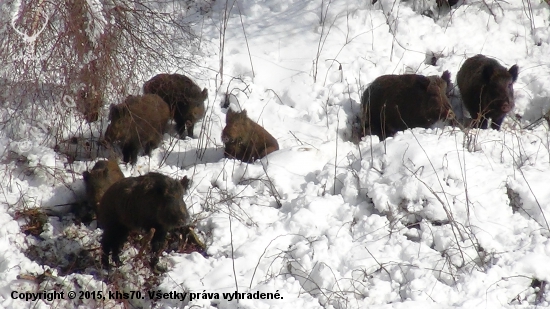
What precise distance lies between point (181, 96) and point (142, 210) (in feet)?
11.2

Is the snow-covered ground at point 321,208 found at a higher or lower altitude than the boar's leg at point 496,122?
lower

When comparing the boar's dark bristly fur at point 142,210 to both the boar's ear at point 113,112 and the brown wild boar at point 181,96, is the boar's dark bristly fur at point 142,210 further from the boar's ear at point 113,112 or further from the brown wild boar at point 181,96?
the brown wild boar at point 181,96

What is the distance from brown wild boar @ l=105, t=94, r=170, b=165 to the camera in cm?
871

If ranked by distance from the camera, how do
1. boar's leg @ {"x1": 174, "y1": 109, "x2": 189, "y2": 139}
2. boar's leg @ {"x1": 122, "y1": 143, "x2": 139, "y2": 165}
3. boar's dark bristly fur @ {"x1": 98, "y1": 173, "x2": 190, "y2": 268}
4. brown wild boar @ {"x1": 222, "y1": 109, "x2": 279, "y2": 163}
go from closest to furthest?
1. boar's dark bristly fur @ {"x1": 98, "y1": 173, "x2": 190, "y2": 268}
2. boar's leg @ {"x1": 122, "y1": 143, "x2": 139, "y2": 165}
3. brown wild boar @ {"x1": 222, "y1": 109, "x2": 279, "y2": 163}
4. boar's leg @ {"x1": 174, "y1": 109, "x2": 189, "y2": 139}

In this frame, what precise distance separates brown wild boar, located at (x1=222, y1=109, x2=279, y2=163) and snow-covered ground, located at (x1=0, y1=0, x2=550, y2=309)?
0.37 meters

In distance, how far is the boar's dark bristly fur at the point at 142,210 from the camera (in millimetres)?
6570

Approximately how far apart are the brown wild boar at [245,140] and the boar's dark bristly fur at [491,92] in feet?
10.0

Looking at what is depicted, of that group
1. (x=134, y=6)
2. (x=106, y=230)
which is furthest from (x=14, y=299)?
(x=134, y=6)

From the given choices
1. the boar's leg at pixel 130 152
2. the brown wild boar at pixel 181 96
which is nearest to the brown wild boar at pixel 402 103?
the brown wild boar at pixel 181 96

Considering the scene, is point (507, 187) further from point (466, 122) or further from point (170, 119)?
point (170, 119)

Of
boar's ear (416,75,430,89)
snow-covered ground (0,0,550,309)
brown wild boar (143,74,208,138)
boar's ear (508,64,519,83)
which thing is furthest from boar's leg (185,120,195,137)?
boar's ear (508,64,519,83)

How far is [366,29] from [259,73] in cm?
223

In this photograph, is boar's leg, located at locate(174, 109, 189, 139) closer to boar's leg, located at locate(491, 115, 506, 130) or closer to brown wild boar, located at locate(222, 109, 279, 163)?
brown wild boar, located at locate(222, 109, 279, 163)

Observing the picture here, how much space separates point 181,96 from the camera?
9.70 m
